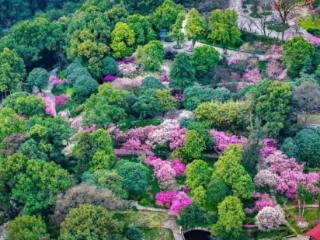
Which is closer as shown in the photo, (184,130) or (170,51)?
(184,130)

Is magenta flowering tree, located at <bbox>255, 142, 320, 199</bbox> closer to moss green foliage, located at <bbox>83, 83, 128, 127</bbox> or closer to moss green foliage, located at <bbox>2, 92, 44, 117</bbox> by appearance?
moss green foliage, located at <bbox>83, 83, 128, 127</bbox>

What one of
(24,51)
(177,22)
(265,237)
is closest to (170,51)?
(177,22)

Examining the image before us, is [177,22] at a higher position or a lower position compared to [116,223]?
higher

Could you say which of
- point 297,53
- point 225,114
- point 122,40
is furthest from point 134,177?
point 122,40

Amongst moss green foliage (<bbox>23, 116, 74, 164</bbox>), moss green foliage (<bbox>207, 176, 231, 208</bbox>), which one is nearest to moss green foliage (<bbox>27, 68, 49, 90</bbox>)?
moss green foliage (<bbox>23, 116, 74, 164</bbox>)

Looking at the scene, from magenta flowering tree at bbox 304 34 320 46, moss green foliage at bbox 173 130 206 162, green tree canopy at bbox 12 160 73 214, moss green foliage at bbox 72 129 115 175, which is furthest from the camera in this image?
magenta flowering tree at bbox 304 34 320 46

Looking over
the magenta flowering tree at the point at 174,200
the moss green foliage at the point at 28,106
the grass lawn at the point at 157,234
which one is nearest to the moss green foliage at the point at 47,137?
the moss green foliage at the point at 28,106

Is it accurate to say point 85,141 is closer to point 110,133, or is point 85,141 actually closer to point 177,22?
→ point 110,133
